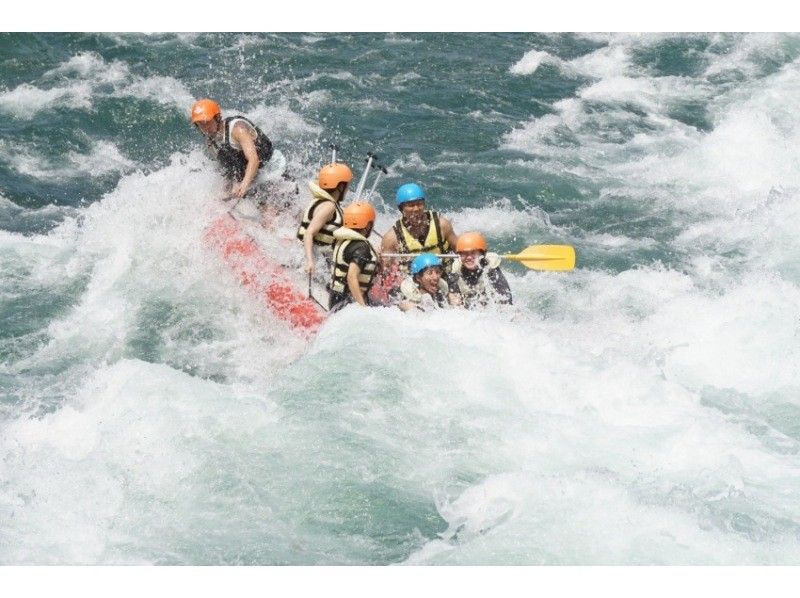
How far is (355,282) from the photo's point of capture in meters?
8.42

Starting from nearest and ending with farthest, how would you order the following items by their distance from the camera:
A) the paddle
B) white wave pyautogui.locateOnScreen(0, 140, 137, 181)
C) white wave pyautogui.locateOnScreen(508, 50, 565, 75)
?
the paddle, white wave pyautogui.locateOnScreen(0, 140, 137, 181), white wave pyautogui.locateOnScreen(508, 50, 565, 75)

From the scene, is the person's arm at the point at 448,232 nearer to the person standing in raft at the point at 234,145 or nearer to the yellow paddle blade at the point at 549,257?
the yellow paddle blade at the point at 549,257

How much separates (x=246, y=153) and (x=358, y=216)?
1.87 metres

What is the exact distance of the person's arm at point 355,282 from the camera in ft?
27.6

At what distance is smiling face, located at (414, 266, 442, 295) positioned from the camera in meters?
8.19

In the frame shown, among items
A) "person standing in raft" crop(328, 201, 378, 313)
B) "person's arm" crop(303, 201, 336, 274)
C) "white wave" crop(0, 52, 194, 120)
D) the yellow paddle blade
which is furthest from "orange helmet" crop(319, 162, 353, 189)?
"white wave" crop(0, 52, 194, 120)

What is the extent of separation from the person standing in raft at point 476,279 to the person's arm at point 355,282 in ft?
2.38

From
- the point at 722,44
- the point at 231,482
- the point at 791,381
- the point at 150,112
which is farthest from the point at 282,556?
the point at 722,44

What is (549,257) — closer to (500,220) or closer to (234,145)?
(500,220)

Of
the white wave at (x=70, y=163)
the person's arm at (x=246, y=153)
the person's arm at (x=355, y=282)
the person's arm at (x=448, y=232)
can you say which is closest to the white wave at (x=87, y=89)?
the white wave at (x=70, y=163)

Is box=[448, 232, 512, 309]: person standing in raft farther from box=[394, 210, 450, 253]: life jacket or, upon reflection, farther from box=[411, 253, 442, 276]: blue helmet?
box=[394, 210, 450, 253]: life jacket

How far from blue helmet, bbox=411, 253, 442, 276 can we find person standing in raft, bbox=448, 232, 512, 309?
272mm

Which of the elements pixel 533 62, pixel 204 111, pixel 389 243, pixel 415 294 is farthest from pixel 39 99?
pixel 415 294

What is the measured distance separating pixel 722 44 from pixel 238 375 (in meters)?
10.5
